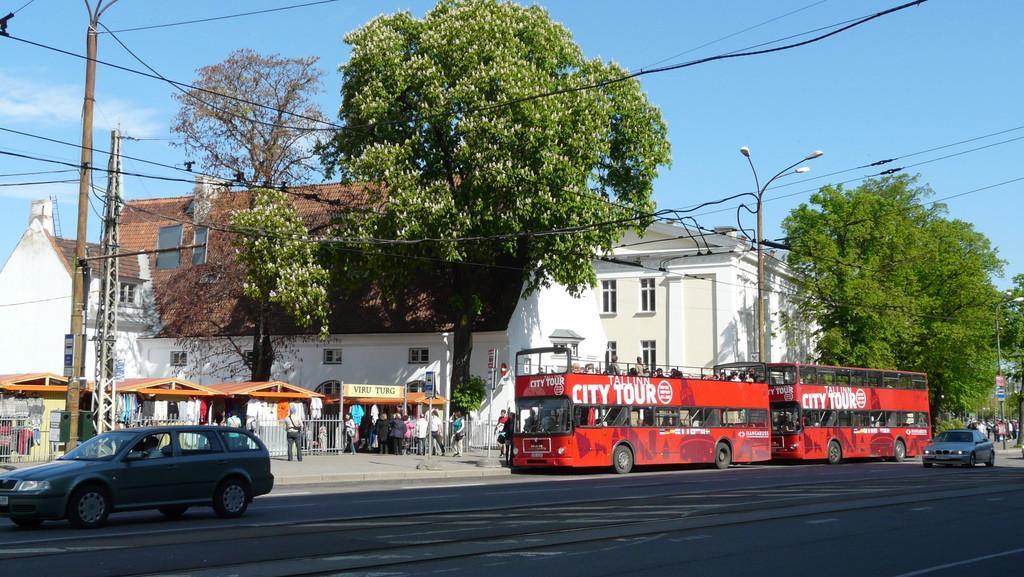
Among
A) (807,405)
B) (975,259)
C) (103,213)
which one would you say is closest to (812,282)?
(975,259)

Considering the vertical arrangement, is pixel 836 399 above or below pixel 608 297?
below

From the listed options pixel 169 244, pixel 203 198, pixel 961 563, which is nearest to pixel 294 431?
Answer: pixel 169 244

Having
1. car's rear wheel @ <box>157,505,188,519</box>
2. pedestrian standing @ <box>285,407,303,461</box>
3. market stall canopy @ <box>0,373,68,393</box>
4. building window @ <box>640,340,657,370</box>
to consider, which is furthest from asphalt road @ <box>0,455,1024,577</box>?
building window @ <box>640,340,657,370</box>

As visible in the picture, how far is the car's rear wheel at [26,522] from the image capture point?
1440 cm

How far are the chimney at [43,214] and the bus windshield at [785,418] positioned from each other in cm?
3633

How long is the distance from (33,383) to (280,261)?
1005cm

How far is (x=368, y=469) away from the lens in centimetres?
2897

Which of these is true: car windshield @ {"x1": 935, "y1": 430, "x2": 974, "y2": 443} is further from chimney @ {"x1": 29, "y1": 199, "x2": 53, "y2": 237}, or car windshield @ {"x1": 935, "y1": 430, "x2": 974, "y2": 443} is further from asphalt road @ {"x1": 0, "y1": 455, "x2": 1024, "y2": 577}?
chimney @ {"x1": 29, "y1": 199, "x2": 53, "y2": 237}

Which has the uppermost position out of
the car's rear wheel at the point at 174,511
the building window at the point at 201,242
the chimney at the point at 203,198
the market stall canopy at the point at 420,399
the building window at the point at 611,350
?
the chimney at the point at 203,198

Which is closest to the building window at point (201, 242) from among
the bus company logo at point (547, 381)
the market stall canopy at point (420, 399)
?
the bus company logo at point (547, 381)

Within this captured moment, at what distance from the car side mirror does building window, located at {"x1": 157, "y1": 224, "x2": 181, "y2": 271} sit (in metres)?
10.1

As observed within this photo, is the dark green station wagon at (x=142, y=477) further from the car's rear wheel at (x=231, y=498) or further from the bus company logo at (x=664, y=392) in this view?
the bus company logo at (x=664, y=392)

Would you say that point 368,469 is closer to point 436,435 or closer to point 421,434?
point 421,434

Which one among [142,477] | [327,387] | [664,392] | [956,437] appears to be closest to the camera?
[142,477]
